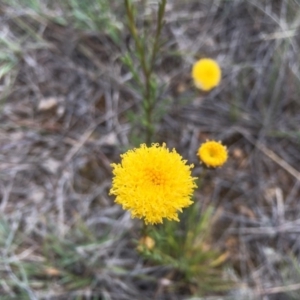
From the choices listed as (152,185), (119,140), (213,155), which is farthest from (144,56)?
(119,140)

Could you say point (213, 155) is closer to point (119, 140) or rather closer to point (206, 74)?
point (206, 74)

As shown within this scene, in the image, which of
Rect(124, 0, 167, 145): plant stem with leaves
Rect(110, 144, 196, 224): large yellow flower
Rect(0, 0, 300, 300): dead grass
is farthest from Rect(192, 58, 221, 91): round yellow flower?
Rect(110, 144, 196, 224): large yellow flower

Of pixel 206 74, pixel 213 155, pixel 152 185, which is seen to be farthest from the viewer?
pixel 206 74

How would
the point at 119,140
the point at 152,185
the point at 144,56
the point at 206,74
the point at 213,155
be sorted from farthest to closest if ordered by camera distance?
the point at 119,140 → the point at 206,74 → the point at 144,56 → the point at 213,155 → the point at 152,185

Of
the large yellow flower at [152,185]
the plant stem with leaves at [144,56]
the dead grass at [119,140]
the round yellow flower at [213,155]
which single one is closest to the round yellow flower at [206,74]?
the dead grass at [119,140]

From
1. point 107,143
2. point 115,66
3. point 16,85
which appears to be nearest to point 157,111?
point 107,143

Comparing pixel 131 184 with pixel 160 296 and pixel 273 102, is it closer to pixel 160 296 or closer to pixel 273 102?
pixel 160 296

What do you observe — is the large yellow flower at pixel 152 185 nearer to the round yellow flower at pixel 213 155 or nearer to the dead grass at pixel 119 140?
the round yellow flower at pixel 213 155
